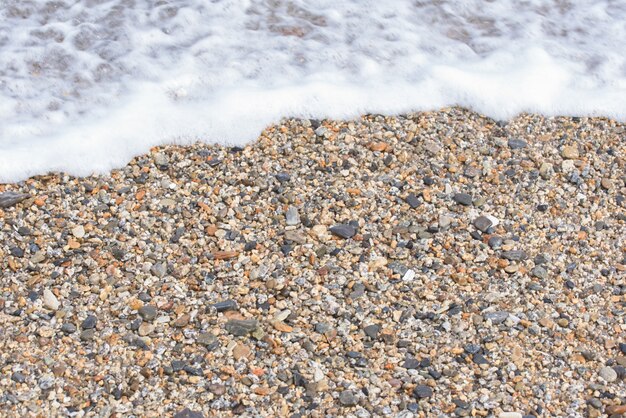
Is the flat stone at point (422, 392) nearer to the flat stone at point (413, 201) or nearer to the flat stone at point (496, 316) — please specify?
the flat stone at point (496, 316)

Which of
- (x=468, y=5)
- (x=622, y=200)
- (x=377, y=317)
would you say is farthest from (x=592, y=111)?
(x=377, y=317)

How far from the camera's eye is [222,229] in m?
3.68

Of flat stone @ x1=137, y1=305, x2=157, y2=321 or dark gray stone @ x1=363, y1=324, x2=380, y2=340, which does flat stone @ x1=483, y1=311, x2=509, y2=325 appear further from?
flat stone @ x1=137, y1=305, x2=157, y2=321

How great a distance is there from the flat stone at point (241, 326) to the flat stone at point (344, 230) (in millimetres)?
603

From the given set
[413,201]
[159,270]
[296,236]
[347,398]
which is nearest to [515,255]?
[413,201]

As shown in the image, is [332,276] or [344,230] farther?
[344,230]

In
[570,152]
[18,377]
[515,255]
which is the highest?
[570,152]

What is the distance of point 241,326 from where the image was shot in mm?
3240

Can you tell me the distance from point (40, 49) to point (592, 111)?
3085 millimetres

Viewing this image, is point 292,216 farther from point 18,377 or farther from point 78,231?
point 18,377

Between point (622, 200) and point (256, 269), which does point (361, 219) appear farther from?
point (622, 200)

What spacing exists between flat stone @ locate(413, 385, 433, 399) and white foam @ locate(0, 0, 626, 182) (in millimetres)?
1632

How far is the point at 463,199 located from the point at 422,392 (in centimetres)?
112

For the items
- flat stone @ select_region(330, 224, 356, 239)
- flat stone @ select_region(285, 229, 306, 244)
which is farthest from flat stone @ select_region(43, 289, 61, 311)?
flat stone @ select_region(330, 224, 356, 239)
